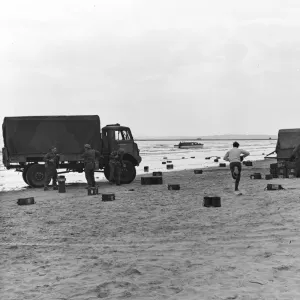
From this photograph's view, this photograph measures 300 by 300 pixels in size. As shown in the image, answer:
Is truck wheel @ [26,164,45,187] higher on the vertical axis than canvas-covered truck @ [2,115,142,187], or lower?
lower

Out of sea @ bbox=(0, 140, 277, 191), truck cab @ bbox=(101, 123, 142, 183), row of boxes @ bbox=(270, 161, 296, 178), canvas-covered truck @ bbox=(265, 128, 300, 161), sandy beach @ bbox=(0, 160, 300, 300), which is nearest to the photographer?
sandy beach @ bbox=(0, 160, 300, 300)

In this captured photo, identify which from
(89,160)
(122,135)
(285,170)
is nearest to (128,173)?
(122,135)

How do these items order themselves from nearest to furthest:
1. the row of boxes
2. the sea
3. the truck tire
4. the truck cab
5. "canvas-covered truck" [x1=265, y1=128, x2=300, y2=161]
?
the row of boxes
the truck cab
the truck tire
"canvas-covered truck" [x1=265, y1=128, x2=300, y2=161]
the sea

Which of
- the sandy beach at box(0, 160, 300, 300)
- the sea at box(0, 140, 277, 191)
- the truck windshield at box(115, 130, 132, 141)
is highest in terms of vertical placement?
the truck windshield at box(115, 130, 132, 141)

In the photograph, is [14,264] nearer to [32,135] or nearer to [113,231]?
[113,231]

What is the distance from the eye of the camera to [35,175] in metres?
20.0

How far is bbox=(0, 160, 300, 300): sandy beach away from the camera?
5.82m

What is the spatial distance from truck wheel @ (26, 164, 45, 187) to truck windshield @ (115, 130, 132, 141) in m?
3.58

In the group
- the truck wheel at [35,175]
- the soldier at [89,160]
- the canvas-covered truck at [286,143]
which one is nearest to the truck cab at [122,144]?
the truck wheel at [35,175]

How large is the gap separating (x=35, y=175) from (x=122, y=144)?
4083 millimetres

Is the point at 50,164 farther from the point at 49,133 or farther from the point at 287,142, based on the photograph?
the point at 287,142

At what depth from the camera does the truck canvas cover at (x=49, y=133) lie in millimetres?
20000

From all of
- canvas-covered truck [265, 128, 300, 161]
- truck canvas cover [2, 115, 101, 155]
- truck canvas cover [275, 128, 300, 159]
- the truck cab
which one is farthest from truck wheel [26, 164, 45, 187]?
truck canvas cover [275, 128, 300, 159]

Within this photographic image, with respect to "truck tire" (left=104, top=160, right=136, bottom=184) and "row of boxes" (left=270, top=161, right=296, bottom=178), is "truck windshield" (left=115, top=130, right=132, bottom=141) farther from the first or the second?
"row of boxes" (left=270, top=161, right=296, bottom=178)
